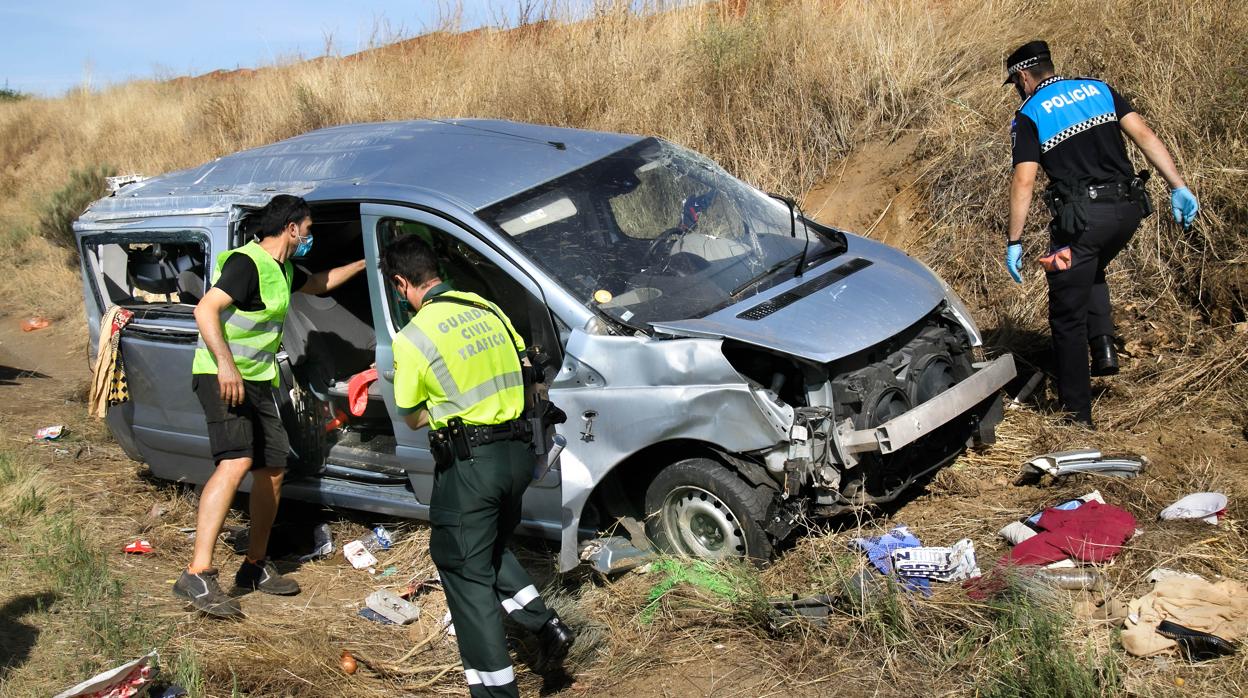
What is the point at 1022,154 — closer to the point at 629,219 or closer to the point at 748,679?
the point at 629,219

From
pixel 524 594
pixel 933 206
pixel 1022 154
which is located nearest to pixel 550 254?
pixel 524 594

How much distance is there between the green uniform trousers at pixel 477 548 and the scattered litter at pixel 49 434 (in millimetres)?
5264

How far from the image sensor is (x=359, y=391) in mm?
5242

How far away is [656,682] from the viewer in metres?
3.93

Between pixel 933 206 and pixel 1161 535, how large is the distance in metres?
3.84

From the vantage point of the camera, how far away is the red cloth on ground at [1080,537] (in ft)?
13.4

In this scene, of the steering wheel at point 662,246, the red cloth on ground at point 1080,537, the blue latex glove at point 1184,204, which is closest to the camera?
the red cloth on ground at point 1080,537

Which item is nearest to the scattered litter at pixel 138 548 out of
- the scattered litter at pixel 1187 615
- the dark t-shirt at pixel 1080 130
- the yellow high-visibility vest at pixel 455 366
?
the yellow high-visibility vest at pixel 455 366

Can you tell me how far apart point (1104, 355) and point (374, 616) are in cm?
387

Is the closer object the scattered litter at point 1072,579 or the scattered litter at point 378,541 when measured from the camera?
the scattered litter at point 1072,579

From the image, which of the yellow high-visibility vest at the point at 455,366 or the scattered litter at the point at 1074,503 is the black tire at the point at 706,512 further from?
the scattered litter at the point at 1074,503

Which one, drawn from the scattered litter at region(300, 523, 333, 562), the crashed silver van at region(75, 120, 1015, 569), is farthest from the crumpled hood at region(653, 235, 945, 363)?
the scattered litter at region(300, 523, 333, 562)

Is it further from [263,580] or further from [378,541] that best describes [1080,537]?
[263,580]

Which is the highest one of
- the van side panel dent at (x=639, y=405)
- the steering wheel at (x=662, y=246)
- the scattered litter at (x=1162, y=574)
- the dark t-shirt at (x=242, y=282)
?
the dark t-shirt at (x=242, y=282)
